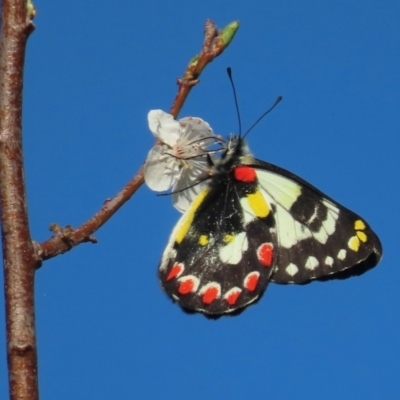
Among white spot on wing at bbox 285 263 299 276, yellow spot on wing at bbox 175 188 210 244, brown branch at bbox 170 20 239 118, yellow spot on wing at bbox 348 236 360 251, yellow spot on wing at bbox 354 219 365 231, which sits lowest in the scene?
white spot on wing at bbox 285 263 299 276

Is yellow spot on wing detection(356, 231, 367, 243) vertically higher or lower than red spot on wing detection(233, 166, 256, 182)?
lower

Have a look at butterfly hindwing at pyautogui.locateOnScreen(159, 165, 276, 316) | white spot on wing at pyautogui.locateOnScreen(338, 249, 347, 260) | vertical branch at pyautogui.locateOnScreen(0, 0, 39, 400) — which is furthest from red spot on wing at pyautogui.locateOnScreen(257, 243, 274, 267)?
vertical branch at pyautogui.locateOnScreen(0, 0, 39, 400)

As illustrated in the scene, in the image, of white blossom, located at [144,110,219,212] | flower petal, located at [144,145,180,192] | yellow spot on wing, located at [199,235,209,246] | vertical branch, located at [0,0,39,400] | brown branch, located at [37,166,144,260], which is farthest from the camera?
yellow spot on wing, located at [199,235,209,246]

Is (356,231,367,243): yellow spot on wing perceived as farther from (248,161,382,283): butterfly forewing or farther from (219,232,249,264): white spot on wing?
(219,232,249,264): white spot on wing

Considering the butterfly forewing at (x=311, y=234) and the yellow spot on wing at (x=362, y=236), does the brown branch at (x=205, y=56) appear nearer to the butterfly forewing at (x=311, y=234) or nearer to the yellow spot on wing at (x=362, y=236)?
the butterfly forewing at (x=311, y=234)

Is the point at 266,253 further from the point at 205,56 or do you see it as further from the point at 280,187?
the point at 205,56

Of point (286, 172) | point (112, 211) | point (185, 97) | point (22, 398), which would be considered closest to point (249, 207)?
point (286, 172)

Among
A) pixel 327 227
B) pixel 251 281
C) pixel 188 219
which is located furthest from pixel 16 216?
pixel 327 227
